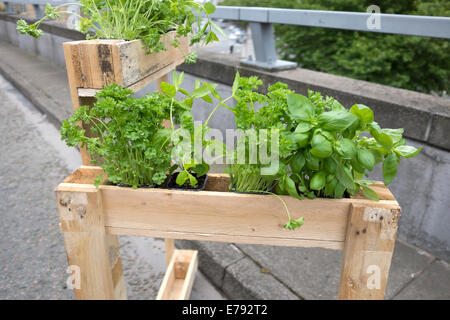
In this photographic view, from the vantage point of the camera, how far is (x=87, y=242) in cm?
107

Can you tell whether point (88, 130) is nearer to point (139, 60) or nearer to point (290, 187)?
point (139, 60)

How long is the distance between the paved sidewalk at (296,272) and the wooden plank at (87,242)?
108 cm

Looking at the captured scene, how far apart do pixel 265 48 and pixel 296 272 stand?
1680 millimetres

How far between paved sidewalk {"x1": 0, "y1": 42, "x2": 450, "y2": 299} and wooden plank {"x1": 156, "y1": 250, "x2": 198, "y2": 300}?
171 mm

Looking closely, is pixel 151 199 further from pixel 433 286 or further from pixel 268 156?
pixel 433 286

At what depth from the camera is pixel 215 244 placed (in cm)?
238

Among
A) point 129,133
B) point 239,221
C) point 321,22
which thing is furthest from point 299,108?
point 321,22

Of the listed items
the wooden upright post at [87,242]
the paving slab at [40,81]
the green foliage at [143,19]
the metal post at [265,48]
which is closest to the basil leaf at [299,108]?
the green foliage at [143,19]

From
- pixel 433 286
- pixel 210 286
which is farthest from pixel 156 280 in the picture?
pixel 433 286

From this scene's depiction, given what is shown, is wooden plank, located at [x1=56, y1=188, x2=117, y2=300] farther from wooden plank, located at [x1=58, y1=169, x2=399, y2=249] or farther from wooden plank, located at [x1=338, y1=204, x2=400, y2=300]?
wooden plank, located at [x1=338, y1=204, x2=400, y2=300]

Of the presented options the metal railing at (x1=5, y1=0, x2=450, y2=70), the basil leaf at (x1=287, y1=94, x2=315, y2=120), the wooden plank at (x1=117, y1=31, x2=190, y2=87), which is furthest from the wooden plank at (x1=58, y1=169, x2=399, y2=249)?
the metal railing at (x1=5, y1=0, x2=450, y2=70)

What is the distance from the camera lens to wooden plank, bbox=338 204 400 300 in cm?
93

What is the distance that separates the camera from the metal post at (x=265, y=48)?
2797 millimetres
